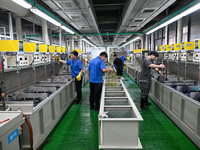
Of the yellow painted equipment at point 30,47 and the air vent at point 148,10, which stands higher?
the air vent at point 148,10

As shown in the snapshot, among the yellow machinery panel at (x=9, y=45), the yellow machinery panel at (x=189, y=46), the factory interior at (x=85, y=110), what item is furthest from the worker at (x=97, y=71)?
the yellow machinery panel at (x=189, y=46)

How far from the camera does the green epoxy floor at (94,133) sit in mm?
2569

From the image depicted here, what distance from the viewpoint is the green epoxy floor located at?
257cm

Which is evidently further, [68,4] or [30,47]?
[68,4]

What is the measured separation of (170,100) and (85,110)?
2.25 m

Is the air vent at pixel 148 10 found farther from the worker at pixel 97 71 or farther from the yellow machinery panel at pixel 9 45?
the yellow machinery panel at pixel 9 45

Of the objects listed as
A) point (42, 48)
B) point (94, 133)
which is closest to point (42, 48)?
point (42, 48)

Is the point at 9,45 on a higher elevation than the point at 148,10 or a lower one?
lower

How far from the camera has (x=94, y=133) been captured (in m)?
2.99

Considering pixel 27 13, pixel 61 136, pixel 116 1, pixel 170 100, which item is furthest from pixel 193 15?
pixel 61 136

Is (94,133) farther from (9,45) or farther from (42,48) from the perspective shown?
(42,48)

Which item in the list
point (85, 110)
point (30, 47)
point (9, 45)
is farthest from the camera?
point (85, 110)

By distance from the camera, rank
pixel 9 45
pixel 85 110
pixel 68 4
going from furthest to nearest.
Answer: pixel 85 110 → pixel 68 4 → pixel 9 45

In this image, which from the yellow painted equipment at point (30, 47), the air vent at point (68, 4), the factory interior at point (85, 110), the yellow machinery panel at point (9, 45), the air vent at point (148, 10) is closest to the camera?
the factory interior at point (85, 110)
